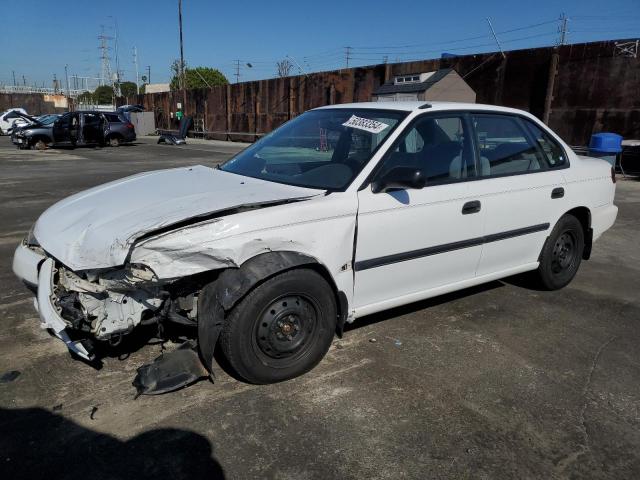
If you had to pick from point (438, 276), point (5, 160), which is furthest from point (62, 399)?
point (5, 160)

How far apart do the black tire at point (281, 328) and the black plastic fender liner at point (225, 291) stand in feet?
0.24

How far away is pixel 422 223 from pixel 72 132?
21.6 m

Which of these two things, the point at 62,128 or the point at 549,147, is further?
the point at 62,128

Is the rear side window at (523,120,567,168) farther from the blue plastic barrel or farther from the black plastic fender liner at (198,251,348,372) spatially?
the blue plastic barrel

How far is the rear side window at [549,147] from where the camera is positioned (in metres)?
4.33

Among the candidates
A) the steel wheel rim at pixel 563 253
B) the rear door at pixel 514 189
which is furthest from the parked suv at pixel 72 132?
the steel wheel rim at pixel 563 253

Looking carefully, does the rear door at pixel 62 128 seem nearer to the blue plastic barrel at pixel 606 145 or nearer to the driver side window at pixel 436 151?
the blue plastic barrel at pixel 606 145

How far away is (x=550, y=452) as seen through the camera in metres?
2.47

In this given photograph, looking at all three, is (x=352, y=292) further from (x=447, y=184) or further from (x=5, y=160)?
(x=5, y=160)

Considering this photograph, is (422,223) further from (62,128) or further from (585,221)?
(62,128)

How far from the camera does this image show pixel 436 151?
3.63 meters

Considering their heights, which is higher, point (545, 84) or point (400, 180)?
point (545, 84)

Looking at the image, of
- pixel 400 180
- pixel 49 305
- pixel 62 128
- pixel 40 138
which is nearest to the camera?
pixel 49 305

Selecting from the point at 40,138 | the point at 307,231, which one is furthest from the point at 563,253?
the point at 40,138
